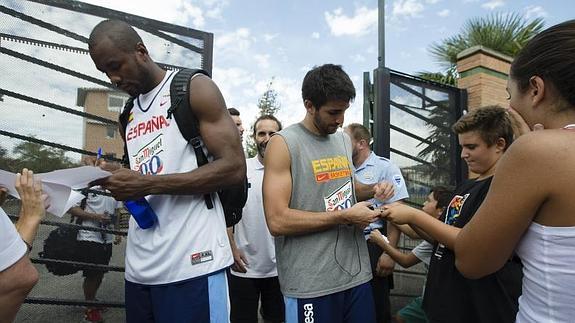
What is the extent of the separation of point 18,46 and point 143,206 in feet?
8.07

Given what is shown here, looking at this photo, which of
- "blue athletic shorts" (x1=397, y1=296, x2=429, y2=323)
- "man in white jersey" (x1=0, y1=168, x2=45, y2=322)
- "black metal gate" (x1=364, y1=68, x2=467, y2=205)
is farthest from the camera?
"black metal gate" (x1=364, y1=68, x2=467, y2=205)

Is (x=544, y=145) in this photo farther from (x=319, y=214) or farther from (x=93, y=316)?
(x=93, y=316)

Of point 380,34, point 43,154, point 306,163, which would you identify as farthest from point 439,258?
point 380,34

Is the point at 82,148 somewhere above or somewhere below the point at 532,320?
above

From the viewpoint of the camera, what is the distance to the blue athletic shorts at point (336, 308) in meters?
2.04

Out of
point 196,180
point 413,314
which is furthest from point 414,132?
point 196,180

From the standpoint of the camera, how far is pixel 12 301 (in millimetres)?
1341

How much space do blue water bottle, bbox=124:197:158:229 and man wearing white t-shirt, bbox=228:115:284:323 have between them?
66.1 inches

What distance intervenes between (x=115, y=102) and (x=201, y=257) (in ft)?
8.20

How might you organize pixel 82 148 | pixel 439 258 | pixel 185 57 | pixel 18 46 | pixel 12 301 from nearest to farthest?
1. pixel 12 301
2. pixel 439 258
3. pixel 18 46
4. pixel 82 148
5. pixel 185 57

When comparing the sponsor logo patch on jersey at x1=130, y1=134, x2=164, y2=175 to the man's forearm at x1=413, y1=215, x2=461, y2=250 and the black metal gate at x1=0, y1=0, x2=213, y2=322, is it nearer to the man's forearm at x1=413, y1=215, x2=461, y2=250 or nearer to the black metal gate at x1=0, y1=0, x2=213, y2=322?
the man's forearm at x1=413, y1=215, x2=461, y2=250

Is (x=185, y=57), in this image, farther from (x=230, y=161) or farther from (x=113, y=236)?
(x=230, y=161)

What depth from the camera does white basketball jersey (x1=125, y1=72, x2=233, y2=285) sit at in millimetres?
1727

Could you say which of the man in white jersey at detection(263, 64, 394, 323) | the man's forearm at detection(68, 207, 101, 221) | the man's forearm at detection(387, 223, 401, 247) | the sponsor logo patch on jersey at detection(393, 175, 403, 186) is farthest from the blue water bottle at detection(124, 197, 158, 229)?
the sponsor logo patch on jersey at detection(393, 175, 403, 186)
